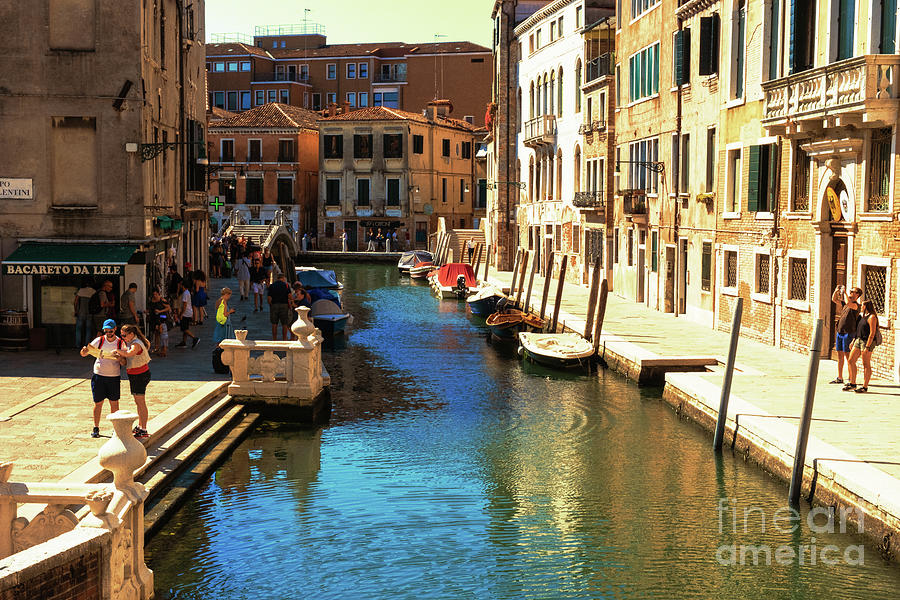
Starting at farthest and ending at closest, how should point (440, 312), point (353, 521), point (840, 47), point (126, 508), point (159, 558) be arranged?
point (440, 312) → point (840, 47) → point (353, 521) → point (159, 558) → point (126, 508)

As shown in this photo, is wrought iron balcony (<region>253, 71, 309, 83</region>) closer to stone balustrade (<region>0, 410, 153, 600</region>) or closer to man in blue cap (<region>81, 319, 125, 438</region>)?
man in blue cap (<region>81, 319, 125, 438</region>)

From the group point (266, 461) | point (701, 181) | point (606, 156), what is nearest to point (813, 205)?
point (701, 181)

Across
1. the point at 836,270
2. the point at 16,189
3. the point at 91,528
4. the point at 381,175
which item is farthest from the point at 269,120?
the point at 91,528

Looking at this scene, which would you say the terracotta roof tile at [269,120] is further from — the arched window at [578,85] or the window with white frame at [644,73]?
the window with white frame at [644,73]

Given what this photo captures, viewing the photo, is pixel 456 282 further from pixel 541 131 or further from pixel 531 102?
pixel 531 102

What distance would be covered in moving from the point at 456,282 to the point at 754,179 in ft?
69.0

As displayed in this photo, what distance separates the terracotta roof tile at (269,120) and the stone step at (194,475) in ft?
167

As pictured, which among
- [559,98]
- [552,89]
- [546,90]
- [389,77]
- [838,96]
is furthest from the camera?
[389,77]

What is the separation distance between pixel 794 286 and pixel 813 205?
174cm

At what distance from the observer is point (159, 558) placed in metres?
10.4

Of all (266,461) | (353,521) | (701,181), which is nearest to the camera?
(353,521)

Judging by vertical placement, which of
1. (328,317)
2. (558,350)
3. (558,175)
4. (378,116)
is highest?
(378,116)

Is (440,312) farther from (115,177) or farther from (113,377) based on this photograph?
(113,377)

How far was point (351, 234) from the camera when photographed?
66.4 meters
